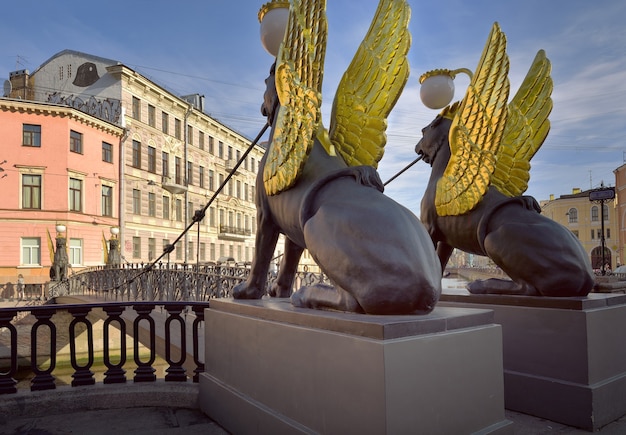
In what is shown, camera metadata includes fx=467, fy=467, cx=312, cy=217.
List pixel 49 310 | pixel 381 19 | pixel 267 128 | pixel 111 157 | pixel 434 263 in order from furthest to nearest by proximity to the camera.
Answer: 1. pixel 111 157
2. pixel 49 310
3. pixel 267 128
4. pixel 381 19
5. pixel 434 263

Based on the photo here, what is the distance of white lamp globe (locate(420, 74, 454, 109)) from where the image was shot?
14.0 feet

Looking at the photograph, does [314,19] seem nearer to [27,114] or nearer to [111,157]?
[27,114]

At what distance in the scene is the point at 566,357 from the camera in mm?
2701

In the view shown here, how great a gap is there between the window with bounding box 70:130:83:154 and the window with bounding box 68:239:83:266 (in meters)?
4.55

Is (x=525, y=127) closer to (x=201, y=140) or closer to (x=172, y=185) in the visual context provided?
(x=172, y=185)

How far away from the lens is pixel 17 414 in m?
3.27

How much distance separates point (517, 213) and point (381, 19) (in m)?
1.52

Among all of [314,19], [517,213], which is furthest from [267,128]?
[517,213]

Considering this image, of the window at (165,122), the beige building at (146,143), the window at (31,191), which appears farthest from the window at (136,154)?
the window at (31,191)

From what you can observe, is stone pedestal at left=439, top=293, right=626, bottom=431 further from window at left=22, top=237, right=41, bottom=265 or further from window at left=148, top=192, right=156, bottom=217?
window at left=148, top=192, right=156, bottom=217

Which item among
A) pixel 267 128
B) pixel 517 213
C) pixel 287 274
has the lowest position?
pixel 287 274

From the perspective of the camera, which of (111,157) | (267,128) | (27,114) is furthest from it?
(111,157)

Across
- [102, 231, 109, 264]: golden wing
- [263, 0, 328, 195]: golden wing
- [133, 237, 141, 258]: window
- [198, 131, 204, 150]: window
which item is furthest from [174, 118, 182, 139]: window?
[263, 0, 328, 195]: golden wing

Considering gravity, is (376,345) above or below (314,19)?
below
